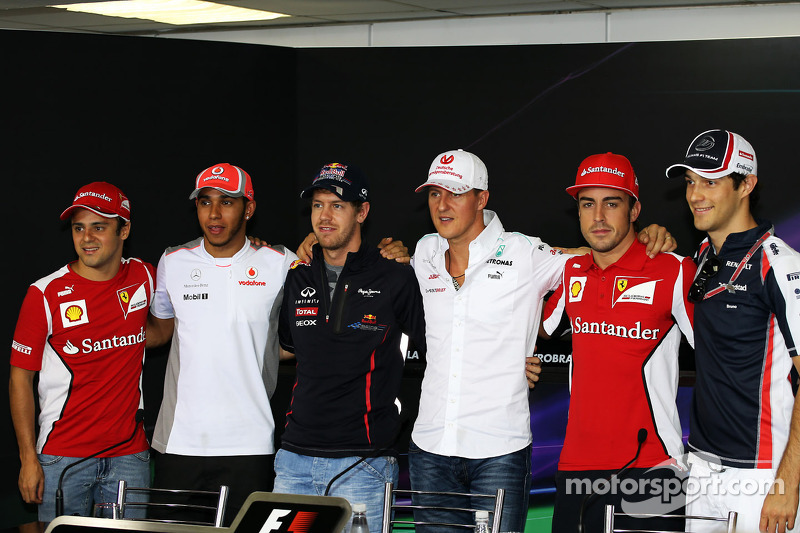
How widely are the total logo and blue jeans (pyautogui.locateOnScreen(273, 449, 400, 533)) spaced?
0.92 m

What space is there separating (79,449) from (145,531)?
5.93 ft

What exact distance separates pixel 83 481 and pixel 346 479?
3.16ft

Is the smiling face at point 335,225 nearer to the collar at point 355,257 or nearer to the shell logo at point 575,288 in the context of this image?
the collar at point 355,257

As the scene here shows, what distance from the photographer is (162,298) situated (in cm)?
321

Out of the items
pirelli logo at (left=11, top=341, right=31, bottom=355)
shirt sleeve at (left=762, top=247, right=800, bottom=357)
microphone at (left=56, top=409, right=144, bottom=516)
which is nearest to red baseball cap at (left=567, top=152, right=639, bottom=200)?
shirt sleeve at (left=762, top=247, right=800, bottom=357)

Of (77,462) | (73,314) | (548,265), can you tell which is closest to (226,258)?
(73,314)

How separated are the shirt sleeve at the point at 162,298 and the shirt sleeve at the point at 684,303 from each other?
5.76ft

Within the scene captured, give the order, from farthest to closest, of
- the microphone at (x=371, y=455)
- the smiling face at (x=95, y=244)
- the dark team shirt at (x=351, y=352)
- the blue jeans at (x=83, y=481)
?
the smiling face at (x=95, y=244) < the blue jeans at (x=83, y=481) < the dark team shirt at (x=351, y=352) < the microphone at (x=371, y=455)

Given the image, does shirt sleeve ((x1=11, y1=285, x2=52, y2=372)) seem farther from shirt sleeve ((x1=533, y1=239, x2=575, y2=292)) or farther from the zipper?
shirt sleeve ((x1=533, y1=239, x2=575, y2=292))

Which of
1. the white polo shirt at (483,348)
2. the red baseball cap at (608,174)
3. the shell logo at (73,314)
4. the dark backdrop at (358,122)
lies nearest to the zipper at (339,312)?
the white polo shirt at (483,348)

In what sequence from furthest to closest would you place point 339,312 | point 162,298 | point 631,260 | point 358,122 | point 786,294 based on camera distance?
1. point 358,122
2. point 162,298
3. point 339,312
4. point 631,260
5. point 786,294

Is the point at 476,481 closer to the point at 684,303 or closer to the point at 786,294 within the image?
the point at 684,303

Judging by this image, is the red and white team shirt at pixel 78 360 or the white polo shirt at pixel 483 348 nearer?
the white polo shirt at pixel 483 348

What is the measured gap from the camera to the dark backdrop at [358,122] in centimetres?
369
